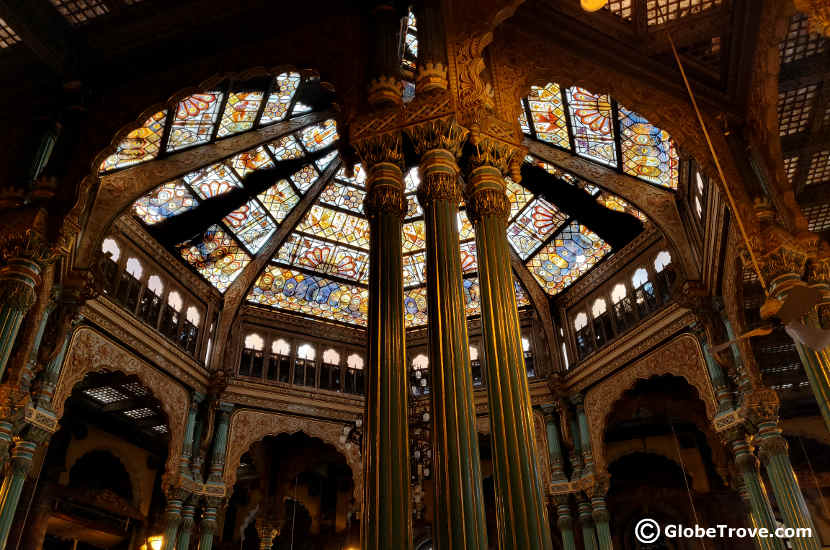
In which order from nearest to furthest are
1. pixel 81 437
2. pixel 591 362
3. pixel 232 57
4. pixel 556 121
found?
pixel 232 57 < pixel 556 121 < pixel 591 362 < pixel 81 437

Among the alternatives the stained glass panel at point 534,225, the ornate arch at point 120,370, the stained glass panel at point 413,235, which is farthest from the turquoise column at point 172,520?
the stained glass panel at point 534,225

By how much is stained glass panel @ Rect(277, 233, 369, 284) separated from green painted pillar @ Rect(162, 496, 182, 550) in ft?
21.0

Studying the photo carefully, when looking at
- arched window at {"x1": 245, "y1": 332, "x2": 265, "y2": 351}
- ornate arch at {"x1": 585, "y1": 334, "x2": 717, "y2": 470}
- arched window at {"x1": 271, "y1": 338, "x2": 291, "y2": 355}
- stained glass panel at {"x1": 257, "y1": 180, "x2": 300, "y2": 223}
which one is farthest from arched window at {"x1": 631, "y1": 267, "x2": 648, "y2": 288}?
arched window at {"x1": 245, "y1": 332, "x2": 265, "y2": 351}

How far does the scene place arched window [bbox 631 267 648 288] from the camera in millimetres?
13977

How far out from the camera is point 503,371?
247 inches

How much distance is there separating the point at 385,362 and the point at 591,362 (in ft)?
31.0

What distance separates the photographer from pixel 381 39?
857 cm

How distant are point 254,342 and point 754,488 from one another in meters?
11.4

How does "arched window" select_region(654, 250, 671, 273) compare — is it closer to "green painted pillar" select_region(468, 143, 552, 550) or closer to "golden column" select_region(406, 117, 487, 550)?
"green painted pillar" select_region(468, 143, 552, 550)

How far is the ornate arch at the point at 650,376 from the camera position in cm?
1198

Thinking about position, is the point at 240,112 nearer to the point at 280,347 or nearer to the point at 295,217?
the point at 295,217

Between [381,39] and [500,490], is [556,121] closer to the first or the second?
[381,39]

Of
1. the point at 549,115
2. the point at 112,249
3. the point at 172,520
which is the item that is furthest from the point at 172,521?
the point at 549,115

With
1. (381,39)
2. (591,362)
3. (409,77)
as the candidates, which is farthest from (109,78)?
(591,362)
